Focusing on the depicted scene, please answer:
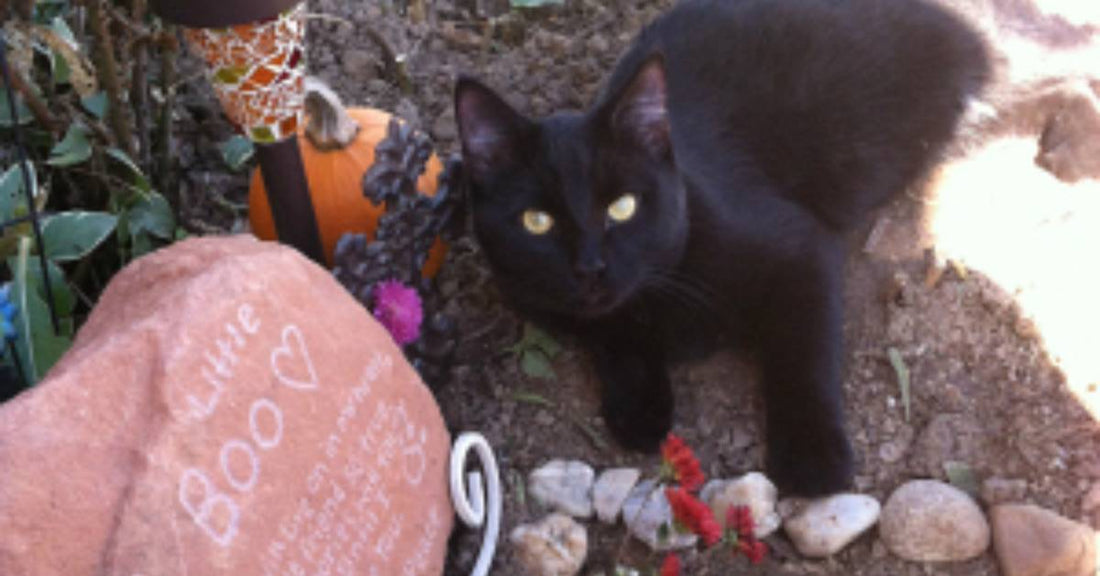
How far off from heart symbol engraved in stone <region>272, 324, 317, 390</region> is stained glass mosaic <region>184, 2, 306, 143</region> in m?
0.36

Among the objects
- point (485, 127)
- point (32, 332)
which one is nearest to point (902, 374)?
point (485, 127)

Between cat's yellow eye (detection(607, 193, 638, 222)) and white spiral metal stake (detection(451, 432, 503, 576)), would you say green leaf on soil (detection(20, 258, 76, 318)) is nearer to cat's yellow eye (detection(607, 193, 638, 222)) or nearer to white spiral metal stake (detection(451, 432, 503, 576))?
white spiral metal stake (detection(451, 432, 503, 576))

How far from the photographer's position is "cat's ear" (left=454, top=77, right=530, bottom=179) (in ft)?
5.05

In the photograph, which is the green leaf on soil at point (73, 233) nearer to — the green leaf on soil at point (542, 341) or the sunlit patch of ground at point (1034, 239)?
the green leaf on soil at point (542, 341)

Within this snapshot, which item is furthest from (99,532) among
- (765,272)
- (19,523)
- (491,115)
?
(765,272)

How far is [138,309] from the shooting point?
1.17 m

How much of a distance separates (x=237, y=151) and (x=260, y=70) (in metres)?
0.89

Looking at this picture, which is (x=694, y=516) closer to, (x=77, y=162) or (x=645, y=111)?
(x=645, y=111)

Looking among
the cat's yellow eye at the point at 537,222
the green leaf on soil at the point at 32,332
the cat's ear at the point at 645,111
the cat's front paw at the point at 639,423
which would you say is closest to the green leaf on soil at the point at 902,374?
the cat's front paw at the point at 639,423

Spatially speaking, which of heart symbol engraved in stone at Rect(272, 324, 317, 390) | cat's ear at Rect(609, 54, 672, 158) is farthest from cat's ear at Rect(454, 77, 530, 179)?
heart symbol engraved in stone at Rect(272, 324, 317, 390)

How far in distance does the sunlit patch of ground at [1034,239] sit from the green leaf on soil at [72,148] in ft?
5.14

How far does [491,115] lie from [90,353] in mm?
712

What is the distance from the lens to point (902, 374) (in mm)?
1727

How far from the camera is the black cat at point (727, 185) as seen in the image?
5.12ft
